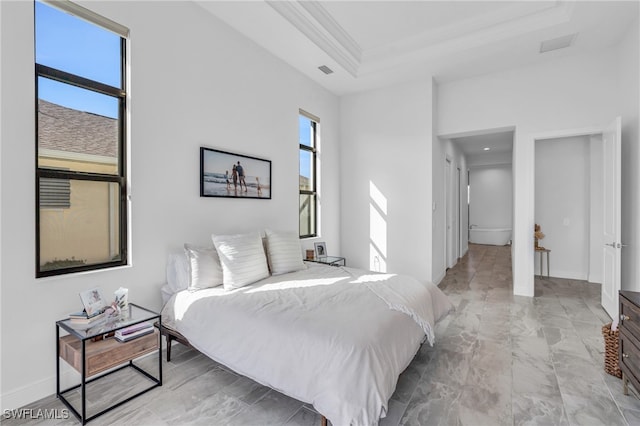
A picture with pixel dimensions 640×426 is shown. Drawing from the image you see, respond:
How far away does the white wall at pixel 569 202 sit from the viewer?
5.02m

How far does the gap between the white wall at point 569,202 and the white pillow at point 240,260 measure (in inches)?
209

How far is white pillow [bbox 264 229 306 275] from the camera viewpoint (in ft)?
10.4

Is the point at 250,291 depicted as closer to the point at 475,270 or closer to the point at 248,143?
the point at 248,143

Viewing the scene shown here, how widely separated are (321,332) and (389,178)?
360cm

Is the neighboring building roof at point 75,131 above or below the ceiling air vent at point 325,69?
below

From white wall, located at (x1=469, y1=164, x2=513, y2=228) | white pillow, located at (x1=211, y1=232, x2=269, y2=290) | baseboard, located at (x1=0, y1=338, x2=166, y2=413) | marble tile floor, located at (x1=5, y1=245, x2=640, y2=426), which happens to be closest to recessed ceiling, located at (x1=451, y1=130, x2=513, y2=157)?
white wall, located at (x1=469, y1=164, x2=513, y2=228)

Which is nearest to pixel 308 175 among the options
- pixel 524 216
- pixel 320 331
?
pixel 524 216

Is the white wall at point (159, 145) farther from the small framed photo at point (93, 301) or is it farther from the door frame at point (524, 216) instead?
the door frame at point (524, 216)

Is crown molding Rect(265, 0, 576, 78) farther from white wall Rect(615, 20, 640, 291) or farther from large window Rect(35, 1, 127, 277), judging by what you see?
large window Rect(35, 1, 127, 277)

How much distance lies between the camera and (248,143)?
143 inches

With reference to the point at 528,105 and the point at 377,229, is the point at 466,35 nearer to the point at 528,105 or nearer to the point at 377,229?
the point at 528,105

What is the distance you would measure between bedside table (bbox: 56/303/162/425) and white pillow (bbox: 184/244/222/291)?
0.42 metres

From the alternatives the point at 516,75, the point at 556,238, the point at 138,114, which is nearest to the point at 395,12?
the point at 516,75

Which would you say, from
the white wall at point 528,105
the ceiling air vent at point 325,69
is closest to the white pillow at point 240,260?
the ceiling air vent at point 325,69
